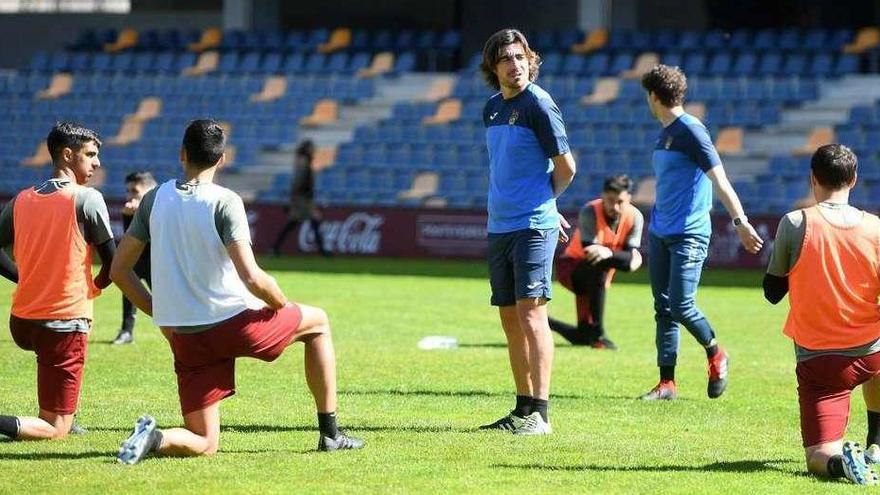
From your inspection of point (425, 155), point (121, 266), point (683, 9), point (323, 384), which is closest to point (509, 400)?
point (323, 384)

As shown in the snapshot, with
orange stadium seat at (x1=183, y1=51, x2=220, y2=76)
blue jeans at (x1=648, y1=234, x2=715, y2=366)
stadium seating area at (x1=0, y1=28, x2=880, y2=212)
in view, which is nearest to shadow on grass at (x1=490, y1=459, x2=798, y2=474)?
blue jeans at (x1=648, y1=234, x2=715, y2=366)

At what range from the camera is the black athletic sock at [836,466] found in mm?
7395

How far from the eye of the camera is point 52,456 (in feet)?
25.9

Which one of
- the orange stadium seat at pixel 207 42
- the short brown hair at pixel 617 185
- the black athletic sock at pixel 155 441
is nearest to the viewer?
the black athletic sock at pixel 155 441

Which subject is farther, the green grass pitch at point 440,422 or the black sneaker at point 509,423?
the black sneaker at point 509,423

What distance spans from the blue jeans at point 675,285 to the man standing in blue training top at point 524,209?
148 centimetres

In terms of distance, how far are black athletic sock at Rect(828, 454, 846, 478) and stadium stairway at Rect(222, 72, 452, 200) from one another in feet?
84.8

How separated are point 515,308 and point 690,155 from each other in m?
1.84

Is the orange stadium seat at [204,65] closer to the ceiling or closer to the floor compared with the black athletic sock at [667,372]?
closer to the ceiling

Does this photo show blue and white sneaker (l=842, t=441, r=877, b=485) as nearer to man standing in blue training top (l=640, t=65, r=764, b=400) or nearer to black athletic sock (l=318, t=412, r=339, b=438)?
black athletic sock (l=318, t=412, r=339, b=438)

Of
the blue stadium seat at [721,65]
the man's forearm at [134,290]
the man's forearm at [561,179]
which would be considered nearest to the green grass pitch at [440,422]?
the man's forearm at [134,290]

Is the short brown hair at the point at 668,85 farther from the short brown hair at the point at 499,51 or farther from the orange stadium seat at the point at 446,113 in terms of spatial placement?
the orange stadium seat at the point at 446,113

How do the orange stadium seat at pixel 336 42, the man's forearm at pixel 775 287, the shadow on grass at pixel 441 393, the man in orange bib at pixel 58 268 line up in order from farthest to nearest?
1. the orange stadium seat at pixel 336 42
2. the shadow on grass at pixel 441 393
3. the man in orange bib at pixel 58 268
4. the man's forearm at pixel 775 287

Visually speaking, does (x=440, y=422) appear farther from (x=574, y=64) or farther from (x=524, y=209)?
(x=574, y=64)
